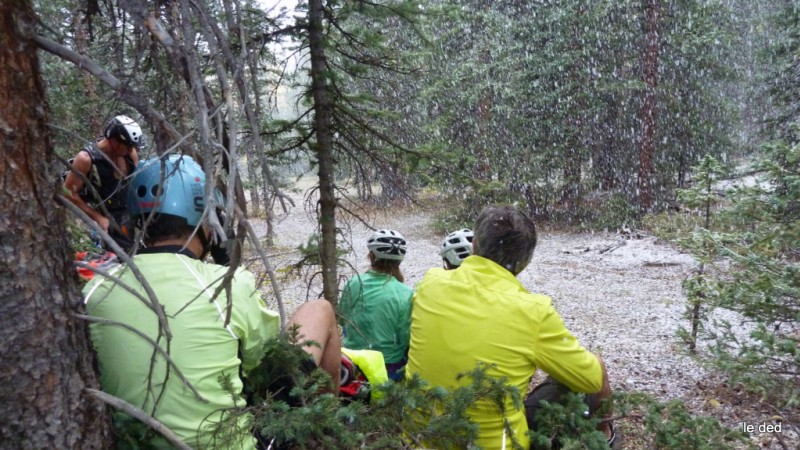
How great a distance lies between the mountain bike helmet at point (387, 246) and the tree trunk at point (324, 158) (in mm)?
925

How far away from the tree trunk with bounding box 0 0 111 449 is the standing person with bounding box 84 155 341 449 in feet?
0.70

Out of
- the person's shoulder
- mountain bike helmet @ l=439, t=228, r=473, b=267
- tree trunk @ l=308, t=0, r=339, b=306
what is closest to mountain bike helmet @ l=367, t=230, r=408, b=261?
mountain bike helmet @ l=439, t=228, r=473, b=267

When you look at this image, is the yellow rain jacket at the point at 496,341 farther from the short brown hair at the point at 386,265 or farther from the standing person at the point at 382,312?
the short brown hair at the point at 386,265

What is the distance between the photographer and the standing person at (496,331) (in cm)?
279

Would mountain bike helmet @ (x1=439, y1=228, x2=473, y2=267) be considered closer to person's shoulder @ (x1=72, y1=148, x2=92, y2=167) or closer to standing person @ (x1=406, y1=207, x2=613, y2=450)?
standing person @ (x1=406, y1=207, x2=613, y2=450)

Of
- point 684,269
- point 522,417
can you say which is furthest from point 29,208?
point 684,269

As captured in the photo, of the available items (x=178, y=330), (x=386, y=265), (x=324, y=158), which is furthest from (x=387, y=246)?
(x=178, y=330)

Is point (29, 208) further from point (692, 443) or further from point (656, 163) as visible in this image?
point (656, 163)

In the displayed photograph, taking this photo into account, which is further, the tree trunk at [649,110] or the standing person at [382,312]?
the tree trunk at [649,110]

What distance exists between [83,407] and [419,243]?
1652 cm

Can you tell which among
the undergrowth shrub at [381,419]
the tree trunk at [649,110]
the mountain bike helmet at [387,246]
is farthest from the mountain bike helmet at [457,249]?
the tree trunk at [649,110]

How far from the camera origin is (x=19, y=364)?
5.23 feet

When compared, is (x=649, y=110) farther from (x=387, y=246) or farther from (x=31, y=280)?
(x=31, y=280)

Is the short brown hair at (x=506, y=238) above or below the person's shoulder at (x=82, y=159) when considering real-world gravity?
below
